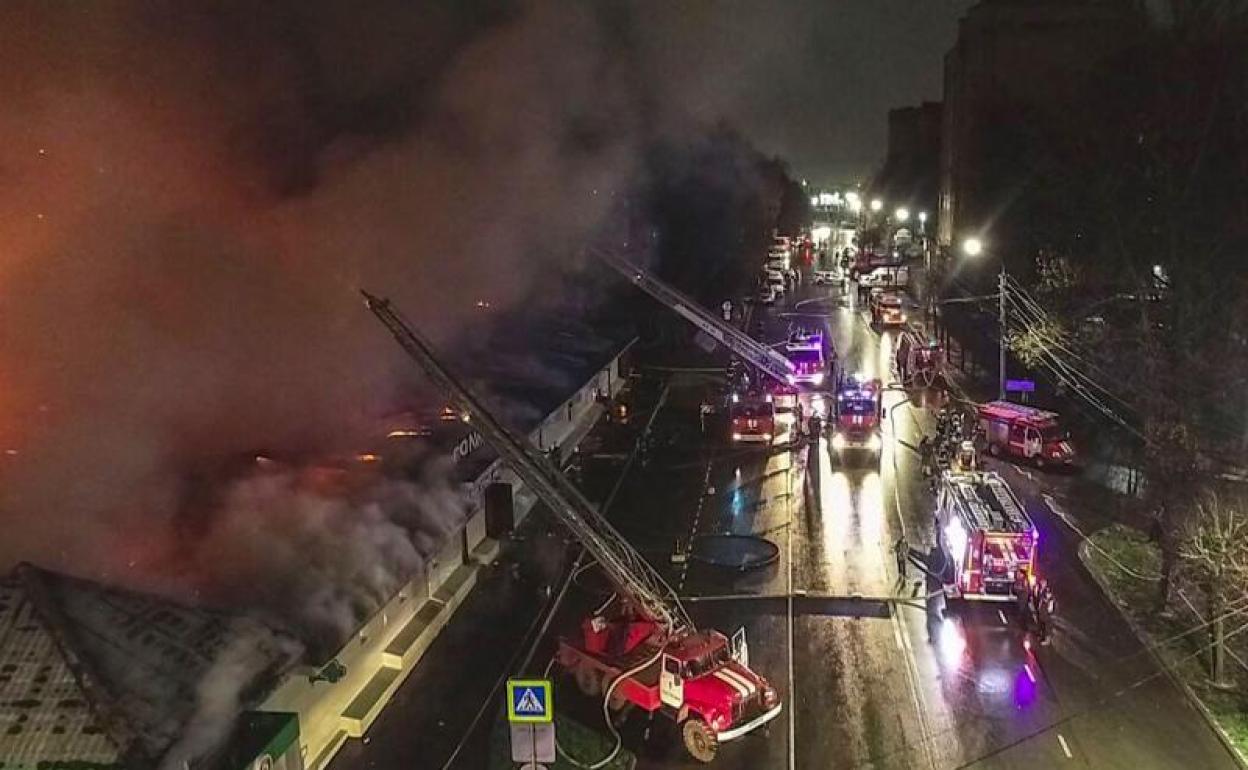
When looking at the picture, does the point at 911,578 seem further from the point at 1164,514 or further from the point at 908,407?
the point at 908,407

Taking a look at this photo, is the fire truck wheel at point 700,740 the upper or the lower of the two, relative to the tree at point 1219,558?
lower

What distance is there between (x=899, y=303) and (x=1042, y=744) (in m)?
27.5

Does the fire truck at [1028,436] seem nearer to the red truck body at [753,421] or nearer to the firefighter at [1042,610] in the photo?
the red truck body at [753,421]

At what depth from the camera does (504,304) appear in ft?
75.8

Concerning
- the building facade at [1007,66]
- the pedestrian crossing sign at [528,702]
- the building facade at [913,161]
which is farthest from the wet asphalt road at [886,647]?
the building facade at [913,161]

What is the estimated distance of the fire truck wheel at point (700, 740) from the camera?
30.7ft

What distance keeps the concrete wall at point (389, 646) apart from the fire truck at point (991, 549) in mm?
6248

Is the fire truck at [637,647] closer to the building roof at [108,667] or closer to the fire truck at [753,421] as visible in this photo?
the building roof at [108,667]

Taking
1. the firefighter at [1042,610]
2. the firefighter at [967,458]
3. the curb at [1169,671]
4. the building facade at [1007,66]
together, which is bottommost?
the curb at [1169,671]

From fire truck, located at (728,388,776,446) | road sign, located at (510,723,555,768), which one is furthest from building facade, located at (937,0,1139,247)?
road sign, located at (510,723,555,768)

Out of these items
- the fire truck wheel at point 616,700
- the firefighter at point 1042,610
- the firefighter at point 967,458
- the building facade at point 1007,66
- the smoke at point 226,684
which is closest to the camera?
the smoke at point 226,684

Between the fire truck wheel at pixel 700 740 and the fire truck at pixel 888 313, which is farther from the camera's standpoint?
the fire truck at pixel 888 313

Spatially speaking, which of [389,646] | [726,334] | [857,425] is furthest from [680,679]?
[726,334]

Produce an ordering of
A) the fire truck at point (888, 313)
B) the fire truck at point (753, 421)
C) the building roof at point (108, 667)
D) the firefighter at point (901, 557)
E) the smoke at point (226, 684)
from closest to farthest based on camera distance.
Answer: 1. the building roof at point (108, 667)
2. the smoke at point (226, 684)
3. the firefighter at point (901, 557)
4. the fire truck at point (753, 421)
5. the fire truck at point (888, 313)
